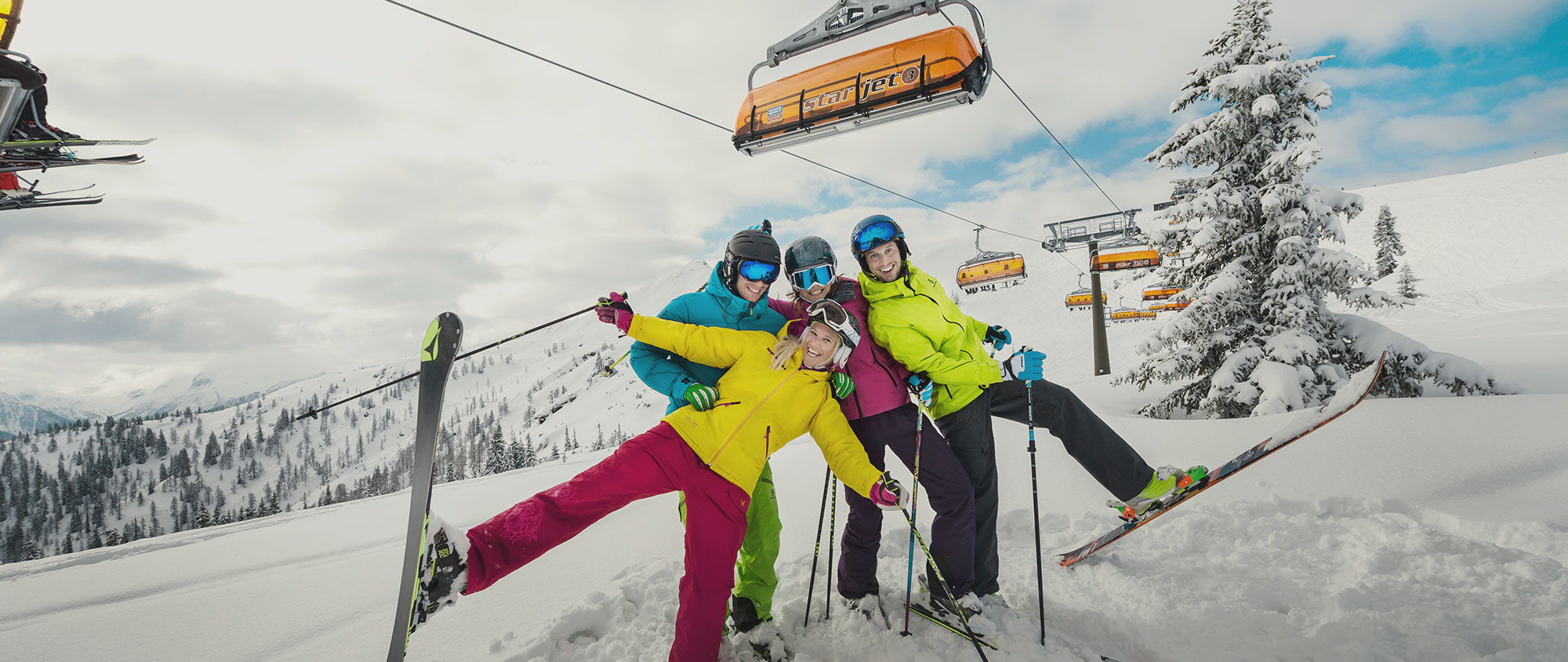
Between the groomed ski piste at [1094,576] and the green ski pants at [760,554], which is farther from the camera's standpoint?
the green ski pants at [760,554]

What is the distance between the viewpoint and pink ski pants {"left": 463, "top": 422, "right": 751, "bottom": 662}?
7.66 feet

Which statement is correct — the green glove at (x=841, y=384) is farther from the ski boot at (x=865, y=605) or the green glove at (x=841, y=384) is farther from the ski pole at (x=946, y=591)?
the ski boot at (x=865, y=605)

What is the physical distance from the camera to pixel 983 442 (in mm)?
3252

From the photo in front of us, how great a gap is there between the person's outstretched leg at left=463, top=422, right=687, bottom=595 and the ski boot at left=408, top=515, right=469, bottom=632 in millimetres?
Answer: 30

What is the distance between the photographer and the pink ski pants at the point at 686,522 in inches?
91.9

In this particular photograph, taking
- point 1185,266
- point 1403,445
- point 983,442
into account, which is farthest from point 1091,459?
point 1185,266

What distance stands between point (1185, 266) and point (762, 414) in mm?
8877

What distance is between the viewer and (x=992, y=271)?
1989 cm

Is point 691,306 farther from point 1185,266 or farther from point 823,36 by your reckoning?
point 1185,266

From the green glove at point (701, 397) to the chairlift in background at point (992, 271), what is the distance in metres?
17.8

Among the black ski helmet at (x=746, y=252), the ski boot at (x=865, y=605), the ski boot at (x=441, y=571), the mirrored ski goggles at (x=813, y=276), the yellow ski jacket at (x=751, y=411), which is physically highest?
the black ski helmet at (x=746, y=252)

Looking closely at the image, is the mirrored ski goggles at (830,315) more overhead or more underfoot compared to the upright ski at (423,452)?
more overhead

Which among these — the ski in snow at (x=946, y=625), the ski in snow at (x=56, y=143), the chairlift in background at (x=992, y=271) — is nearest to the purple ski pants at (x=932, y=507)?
the ski in snow at (x=946, y=625)

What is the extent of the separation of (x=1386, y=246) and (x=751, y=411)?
63.0 meters
